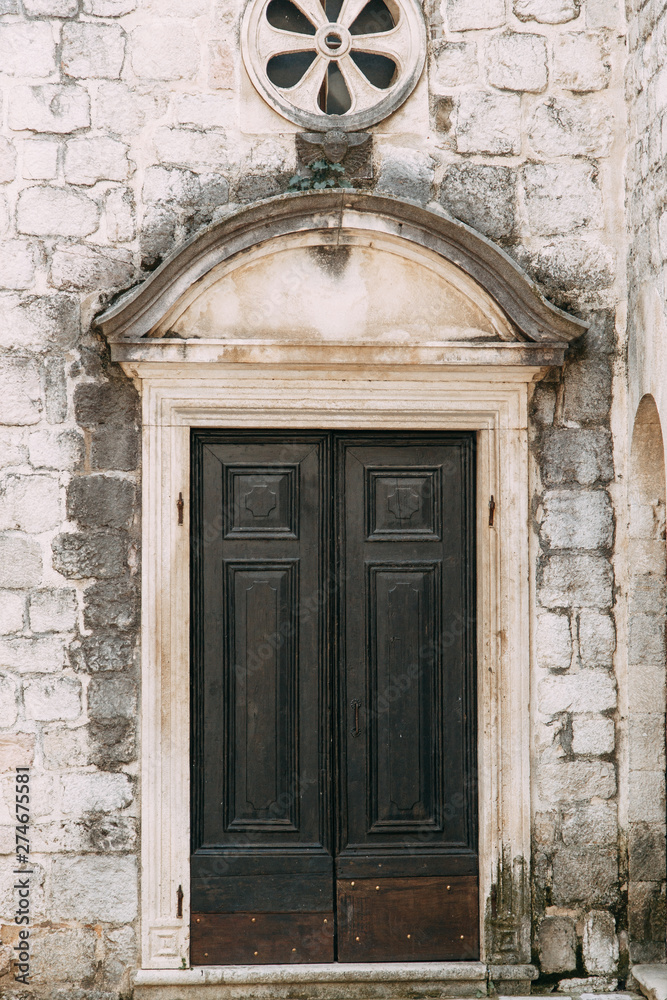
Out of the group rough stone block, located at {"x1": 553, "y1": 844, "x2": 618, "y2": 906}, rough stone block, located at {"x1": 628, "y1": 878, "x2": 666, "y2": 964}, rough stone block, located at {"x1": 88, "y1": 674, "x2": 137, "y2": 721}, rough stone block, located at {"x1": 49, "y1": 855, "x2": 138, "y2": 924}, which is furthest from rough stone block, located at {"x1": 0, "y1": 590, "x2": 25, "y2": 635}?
rough stone block, located at {"x1": 628, "y1": 878, "x2": 666, "y2": 964}

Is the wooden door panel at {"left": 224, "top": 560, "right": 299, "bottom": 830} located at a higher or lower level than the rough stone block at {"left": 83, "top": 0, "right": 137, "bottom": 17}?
lower

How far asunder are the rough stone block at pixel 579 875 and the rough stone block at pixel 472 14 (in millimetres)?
3385

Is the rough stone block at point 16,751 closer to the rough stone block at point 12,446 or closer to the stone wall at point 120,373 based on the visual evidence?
the stone wall at point 120,373

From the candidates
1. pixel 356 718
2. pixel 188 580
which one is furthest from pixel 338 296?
pixel 356 718

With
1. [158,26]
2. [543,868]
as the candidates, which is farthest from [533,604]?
[158,26]

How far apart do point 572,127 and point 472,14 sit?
0.61m

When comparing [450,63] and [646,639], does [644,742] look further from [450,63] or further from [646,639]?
[450,63]

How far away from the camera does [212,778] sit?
372cm

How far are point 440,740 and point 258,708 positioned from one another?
76 centimetres

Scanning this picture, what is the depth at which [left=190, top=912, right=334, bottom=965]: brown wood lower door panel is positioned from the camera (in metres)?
3.69

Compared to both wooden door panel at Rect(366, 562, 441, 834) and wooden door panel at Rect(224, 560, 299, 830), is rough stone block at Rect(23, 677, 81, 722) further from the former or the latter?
wooden door panel at Rect(366, 562, 441, 834)

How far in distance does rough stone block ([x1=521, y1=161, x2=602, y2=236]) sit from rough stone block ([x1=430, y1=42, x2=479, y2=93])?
47 centimetres

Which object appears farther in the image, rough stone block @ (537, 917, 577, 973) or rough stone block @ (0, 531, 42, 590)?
rough stone block @ (537, 917, 577, 973)

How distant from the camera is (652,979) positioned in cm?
359
